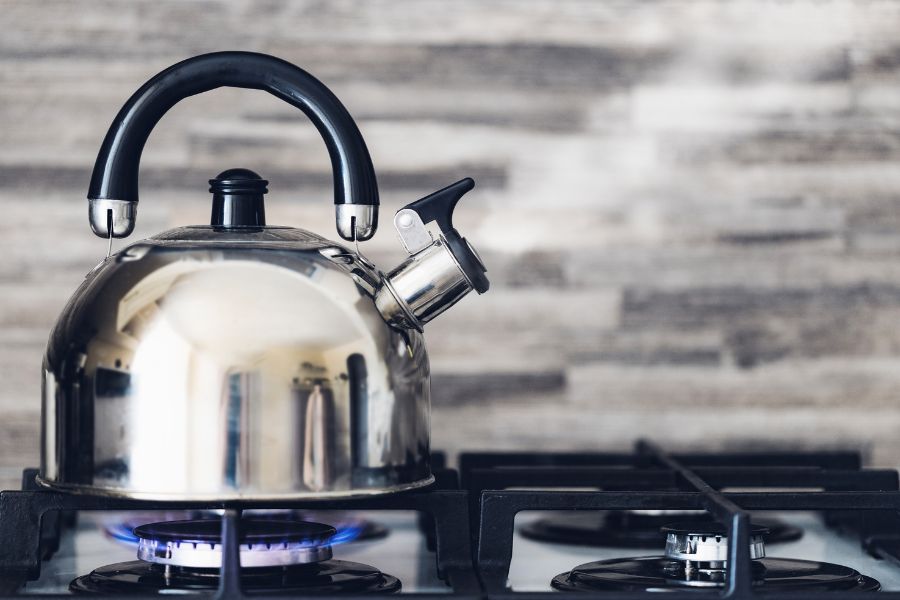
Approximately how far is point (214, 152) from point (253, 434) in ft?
1.65

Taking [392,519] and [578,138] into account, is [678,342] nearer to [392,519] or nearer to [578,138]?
[578,138]

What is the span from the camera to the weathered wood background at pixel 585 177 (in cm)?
118

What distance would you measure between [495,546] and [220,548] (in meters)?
0.19

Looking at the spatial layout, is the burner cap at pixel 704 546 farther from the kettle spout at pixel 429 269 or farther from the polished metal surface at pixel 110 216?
the polished metal surface at pixel 110 216

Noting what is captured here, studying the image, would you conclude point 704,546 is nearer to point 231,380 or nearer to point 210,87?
point 231,380

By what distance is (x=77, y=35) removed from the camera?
3.88 ft

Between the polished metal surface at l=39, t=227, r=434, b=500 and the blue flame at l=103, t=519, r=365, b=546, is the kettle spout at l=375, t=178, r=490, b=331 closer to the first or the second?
the polished metal surface at l=39, t=227, r=434, b=500

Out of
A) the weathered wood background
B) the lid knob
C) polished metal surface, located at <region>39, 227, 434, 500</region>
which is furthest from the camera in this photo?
the weathered wood background

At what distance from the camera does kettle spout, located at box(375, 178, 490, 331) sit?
2.70ft

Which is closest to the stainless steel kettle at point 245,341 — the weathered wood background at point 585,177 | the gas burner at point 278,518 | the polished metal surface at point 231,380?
the polished metal surface at point 231,380

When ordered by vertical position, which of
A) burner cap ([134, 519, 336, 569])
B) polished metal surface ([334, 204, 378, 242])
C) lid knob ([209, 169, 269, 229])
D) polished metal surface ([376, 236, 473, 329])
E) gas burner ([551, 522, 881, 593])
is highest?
lid knob ([209, 169, 269, 229])

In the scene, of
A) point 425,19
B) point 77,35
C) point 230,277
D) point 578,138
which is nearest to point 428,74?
point 425,19

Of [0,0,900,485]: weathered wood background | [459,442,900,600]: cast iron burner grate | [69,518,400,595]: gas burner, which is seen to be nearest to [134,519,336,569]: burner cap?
[69,518,400,595]: gas burner

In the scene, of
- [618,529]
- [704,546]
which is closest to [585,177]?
[618,529]
